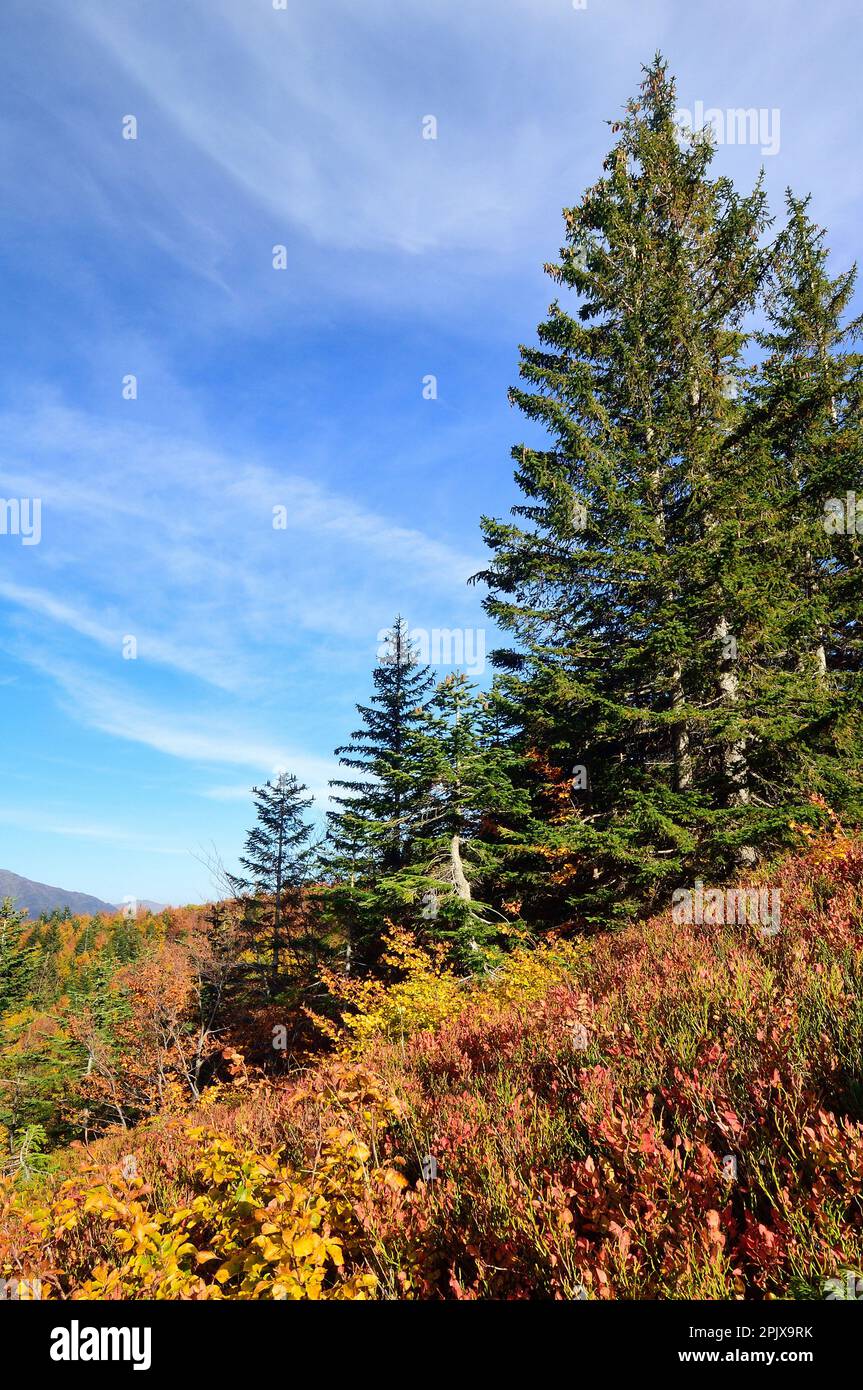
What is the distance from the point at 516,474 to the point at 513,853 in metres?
9.38

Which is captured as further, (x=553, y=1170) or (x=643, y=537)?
(x=643, y=537)

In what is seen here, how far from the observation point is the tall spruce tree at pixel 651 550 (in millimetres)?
11086

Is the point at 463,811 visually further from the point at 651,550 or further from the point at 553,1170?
the point at 553,1170

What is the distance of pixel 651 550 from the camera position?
12.6 m

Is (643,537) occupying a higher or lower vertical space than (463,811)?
higher

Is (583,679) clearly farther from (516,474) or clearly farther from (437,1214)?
(437,1214)

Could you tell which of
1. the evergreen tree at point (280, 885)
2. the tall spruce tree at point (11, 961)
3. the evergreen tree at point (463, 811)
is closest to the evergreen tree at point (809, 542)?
the evergreen tree at point (463, 811)

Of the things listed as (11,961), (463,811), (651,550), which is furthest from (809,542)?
(11,961)

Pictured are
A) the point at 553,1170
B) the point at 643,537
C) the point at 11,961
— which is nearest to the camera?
the point at 553,1170

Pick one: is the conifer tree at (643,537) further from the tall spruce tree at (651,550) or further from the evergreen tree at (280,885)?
the evergreen tree at (280,885)

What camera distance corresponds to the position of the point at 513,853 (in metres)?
14.2

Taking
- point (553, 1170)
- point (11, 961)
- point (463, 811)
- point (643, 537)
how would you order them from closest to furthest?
point (553, 1170)
point (643, 537)
point (463, 811)
point (11, 961)
